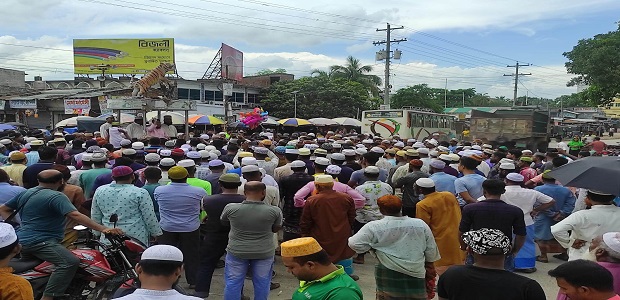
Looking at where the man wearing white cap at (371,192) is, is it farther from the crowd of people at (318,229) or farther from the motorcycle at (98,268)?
the motorcycle at (98,268)

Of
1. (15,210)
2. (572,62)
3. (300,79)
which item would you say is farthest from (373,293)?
(300,79)

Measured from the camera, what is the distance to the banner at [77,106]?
1059 inches

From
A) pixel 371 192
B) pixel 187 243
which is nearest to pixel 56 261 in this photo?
pixel 187 243

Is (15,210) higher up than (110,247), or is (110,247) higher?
(15,210)

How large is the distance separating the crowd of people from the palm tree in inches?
1735

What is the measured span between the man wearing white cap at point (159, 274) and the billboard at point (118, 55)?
136ft

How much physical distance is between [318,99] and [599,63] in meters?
28.8

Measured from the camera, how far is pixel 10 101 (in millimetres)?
28234

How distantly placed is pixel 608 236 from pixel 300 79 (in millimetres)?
44745

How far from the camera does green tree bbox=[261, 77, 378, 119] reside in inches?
1758

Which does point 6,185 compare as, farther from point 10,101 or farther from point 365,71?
point 365,71

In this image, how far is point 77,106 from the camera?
27.3 metres

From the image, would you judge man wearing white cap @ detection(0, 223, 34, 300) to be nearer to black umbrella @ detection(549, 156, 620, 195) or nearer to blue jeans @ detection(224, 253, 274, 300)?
blue jeans @ detection(224, 253, 274, 300)

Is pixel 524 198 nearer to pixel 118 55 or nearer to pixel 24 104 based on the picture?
pixel 24 104
